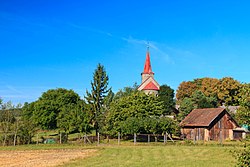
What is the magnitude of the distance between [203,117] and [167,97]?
75.7 ft

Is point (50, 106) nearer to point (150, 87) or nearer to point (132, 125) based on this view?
point (132, 125)

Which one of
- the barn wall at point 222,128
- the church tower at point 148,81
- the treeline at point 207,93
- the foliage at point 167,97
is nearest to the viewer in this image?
the barn wall at point 222,128

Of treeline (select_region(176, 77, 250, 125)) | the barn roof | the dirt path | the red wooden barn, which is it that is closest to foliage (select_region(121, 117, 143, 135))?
the red wooden barn

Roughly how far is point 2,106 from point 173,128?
74.7ft

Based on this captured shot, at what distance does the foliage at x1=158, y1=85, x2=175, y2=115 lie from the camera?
70.1 meters

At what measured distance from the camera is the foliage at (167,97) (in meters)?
70.1

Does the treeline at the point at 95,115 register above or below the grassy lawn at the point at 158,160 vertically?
above

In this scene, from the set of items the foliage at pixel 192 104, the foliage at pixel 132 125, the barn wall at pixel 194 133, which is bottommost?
→ the barn wall at pixel 194 133

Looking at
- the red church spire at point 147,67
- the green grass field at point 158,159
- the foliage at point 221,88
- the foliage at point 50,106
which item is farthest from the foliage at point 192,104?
the green grass field at point 158,159

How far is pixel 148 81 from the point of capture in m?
85.0

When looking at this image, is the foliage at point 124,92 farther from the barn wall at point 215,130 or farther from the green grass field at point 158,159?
the green grass field at point 158,159

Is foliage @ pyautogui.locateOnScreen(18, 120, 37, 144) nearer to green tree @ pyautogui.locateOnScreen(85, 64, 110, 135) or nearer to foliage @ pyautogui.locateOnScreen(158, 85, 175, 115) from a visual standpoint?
green tree @ pyautogui.locateOnScreen(85, 64, 110, 135)

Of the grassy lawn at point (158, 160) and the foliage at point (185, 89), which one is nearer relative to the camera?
the grassy lawn at point (158, 160)

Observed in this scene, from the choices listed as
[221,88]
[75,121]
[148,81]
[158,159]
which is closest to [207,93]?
[221,88]
